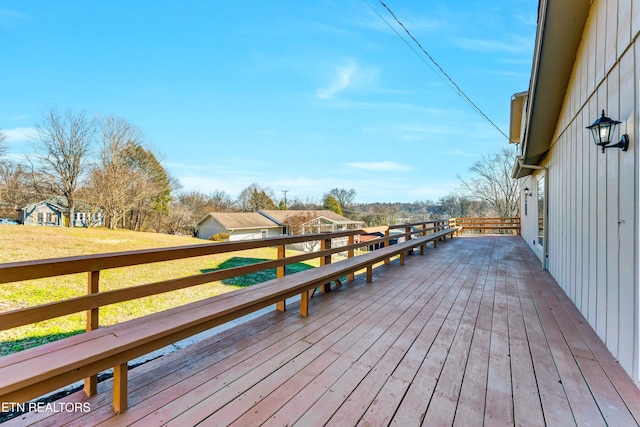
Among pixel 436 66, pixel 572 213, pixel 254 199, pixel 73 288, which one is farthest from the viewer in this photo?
pixel 254 199

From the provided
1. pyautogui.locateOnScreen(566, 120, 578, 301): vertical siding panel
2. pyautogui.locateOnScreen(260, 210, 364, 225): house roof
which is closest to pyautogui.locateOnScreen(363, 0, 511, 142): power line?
pyautogui.locateOnScreen(566, 120, 578, 301): vertical siding panel

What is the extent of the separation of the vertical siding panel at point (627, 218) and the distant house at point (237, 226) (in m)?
20.0

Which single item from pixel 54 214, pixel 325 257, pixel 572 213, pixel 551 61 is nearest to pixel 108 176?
pixel 54 214

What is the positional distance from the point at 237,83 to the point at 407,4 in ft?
24.6

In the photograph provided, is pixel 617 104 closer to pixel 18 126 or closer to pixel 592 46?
pixel 592 46

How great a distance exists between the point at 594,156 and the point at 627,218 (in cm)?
103

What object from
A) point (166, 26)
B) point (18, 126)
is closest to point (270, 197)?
point (18, 126)

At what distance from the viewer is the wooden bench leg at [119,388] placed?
1392 millimetres

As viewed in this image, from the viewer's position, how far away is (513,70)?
29.5 ft

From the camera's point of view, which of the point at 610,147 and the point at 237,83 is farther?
the point at 237,83

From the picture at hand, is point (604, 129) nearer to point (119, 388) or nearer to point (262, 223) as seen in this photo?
point (119, 388)

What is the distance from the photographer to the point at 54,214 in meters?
24.7

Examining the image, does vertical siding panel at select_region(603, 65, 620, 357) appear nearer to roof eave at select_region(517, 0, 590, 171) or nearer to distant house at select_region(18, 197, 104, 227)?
roof eave at select_region(517, 0, 590, 171)

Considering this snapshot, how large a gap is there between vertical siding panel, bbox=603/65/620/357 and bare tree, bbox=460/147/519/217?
19413mm
